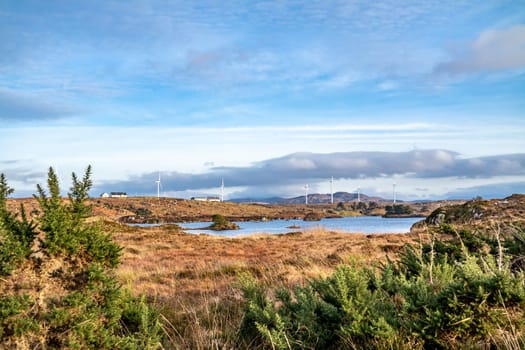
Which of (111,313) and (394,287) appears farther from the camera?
(394,287)

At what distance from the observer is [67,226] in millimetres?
5641

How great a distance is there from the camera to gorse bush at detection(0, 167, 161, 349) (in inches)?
202

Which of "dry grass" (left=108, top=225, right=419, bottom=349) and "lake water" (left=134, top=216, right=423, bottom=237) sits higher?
"dry grass" (left=108, top=225, right=419, bottom=349)

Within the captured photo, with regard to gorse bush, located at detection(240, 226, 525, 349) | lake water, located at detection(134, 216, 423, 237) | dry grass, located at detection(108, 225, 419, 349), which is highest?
gorse bush, located at detection(240, 226, 525, 349)

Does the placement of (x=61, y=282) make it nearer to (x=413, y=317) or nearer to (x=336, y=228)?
(x=413, y=317)

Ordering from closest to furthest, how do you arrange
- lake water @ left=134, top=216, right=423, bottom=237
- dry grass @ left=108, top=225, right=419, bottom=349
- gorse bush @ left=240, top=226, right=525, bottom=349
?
gorse bush @ left=240, top=226, right=525, bottom=349
dry grass @ left=108, top=225, right=419, bottom=349
lake water @ left=134, top=216, right=423, bottom=237

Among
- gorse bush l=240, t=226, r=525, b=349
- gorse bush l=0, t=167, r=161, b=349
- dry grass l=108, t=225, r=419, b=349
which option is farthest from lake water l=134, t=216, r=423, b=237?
gorse bush l=0, t=167, r=161, b=349

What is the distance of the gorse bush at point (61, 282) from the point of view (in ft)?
16.9

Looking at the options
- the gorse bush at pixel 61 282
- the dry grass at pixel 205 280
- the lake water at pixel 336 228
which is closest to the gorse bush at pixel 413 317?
the dry grass at pixel 205 280

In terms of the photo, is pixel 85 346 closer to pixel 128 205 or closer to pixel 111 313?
pixel 111 313

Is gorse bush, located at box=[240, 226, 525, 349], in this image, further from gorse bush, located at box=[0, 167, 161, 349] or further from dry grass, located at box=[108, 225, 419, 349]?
gorse bush, located at box=[0, 167, 161, 349]

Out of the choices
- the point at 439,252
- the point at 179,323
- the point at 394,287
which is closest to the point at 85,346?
the point at 179,323

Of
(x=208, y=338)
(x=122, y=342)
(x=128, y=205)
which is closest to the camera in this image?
(x=122, y=342)

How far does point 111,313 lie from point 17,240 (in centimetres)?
140
